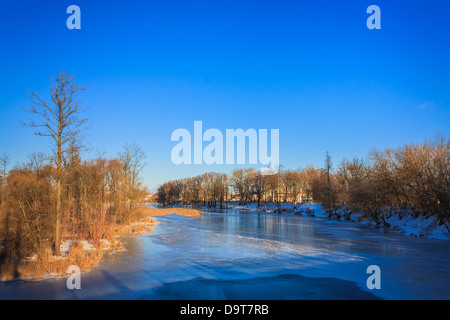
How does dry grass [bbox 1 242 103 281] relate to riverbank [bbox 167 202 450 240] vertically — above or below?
above

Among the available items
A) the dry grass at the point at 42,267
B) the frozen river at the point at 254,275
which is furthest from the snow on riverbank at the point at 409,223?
the dry grass at the point at 42,267

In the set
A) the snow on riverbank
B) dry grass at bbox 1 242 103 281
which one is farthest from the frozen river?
the snow on riverbank

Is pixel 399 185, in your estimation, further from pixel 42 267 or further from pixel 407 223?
pixel 42 267

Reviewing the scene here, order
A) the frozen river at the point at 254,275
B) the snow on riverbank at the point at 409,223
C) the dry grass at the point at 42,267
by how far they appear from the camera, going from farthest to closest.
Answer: the snow on riverbank at the point at 409,223, the dry grass at the point at 42,267, the frozen river at the point at 254,275

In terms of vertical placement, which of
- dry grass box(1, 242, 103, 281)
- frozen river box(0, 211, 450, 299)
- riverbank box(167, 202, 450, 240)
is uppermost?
dry grass box(1, 242, 103, 281)

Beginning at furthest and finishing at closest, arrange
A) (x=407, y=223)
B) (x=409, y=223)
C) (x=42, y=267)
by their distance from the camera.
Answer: (x=407, y=223) → (x=409, y=223) → (x=42, y=267)

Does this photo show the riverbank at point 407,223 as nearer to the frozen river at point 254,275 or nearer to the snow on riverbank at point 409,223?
the snow on riverbank at point 409,223

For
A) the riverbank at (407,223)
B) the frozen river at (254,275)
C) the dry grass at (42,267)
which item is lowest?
the riverbank at (407,223)

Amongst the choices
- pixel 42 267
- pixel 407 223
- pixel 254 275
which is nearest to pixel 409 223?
pixel 407 223

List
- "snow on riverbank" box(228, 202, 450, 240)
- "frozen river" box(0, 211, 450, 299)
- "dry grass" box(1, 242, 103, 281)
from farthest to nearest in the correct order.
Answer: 1. "snow on riverbank" box(228, 202, 450, 240)
2. "dry grass" box(1, 242, 103, 281)
3. "frozen river" box(0, 211, 450, 299)

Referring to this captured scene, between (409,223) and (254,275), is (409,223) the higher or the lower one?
the lower one

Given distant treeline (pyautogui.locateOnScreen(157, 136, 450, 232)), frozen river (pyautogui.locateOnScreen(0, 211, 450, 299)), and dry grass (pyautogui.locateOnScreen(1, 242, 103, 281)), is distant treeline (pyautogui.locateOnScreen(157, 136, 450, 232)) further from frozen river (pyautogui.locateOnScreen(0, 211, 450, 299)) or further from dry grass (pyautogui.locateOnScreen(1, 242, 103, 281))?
dry grass (pyautogui.locateOnScreen(1, 242, 103, 281))
